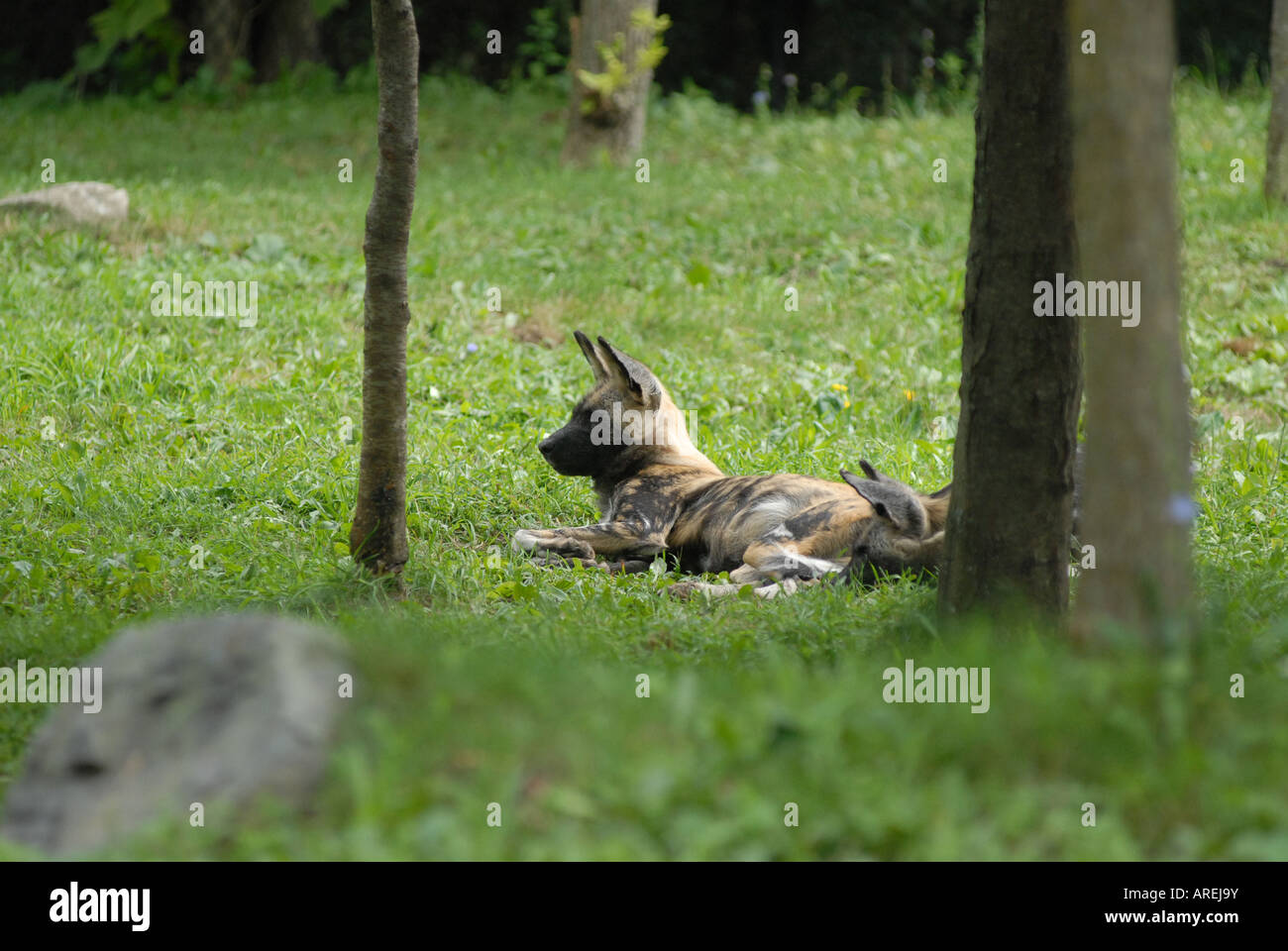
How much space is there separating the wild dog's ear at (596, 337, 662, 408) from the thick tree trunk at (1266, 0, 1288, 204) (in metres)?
6.81

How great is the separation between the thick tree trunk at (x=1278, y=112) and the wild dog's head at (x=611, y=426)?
22.4ft

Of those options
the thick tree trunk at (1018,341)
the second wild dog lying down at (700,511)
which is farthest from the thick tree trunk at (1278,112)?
the thick tree trunk at (1018,341)

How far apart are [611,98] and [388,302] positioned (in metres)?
9.95

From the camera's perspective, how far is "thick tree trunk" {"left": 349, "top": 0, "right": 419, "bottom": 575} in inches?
219

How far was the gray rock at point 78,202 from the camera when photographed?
37.1 ft

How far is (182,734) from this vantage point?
3.16 m

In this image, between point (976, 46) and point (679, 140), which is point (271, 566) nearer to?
point (679, 140)

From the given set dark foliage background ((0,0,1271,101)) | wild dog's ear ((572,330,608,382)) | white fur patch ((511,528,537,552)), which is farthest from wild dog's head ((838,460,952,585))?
dark foliage background ((0,0,1271,101))

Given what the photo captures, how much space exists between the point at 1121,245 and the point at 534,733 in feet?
6.33

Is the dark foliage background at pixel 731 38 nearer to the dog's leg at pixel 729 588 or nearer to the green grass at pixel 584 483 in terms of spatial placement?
the green grass at pixel 584 483

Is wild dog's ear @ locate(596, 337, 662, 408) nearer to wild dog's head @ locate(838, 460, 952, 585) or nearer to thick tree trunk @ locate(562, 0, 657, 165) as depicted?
wild dog's head @ locate(838, 460, 952, 585)

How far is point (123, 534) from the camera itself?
6.62 metres

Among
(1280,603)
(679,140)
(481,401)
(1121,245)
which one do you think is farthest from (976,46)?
(1121,245)

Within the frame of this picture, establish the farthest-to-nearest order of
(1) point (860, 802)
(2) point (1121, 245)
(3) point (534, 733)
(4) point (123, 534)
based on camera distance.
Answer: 1. (4) point (123, 534)
2. (2) point (1121, 245)
3. (3) point (534, 733)
4. (1) point (860, 802)
